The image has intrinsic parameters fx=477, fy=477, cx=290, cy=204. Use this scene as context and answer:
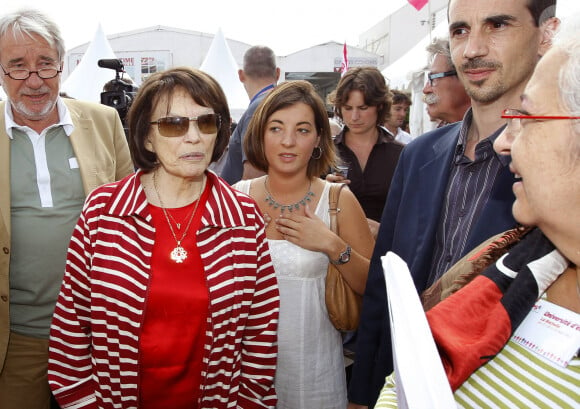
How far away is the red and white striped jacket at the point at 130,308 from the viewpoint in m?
1.75

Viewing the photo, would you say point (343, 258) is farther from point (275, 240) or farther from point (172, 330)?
point (172, 330)

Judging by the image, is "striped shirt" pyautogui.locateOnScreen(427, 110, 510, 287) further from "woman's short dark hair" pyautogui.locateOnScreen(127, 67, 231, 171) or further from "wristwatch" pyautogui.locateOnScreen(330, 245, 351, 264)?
"woman's short dark hair" pyautogui.locateOnScreen(127, 67, 231, 171)

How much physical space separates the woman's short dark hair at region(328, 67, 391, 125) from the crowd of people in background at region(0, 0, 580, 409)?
1120 millimetres

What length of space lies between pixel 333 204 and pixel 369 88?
1.54 meters

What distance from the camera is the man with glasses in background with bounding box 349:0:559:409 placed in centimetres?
160

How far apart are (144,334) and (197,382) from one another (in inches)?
11.0

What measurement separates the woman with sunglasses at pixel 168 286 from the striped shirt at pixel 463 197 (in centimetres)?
72

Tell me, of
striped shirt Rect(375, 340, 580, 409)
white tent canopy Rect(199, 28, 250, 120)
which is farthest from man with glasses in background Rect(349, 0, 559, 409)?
white tent canopy Rect(199, 28, 250, 120)

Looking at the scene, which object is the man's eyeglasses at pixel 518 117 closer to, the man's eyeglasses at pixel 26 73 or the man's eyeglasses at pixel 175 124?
the man's eyeglasses at pixel 175 124

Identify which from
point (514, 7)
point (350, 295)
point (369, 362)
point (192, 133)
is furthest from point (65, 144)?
point (514, 7)

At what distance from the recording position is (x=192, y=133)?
189 cm

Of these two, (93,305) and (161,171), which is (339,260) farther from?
(93,305)

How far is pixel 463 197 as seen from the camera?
5.50 ft

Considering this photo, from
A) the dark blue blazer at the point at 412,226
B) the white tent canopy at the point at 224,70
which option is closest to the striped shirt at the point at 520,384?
the dark blue blazer at the point at 412,226
